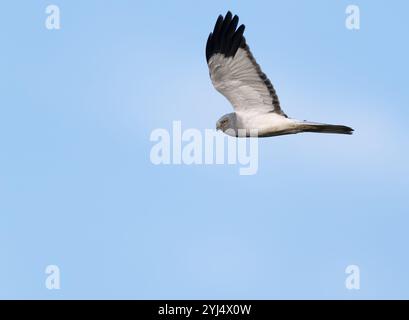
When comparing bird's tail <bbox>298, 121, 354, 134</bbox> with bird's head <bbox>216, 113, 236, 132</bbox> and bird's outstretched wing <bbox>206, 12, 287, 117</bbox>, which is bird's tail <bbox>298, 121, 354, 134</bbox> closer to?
bird's outstretched wing <bbox>206, 12, 287, 117</bbox>

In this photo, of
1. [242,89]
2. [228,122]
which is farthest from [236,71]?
[228,122]

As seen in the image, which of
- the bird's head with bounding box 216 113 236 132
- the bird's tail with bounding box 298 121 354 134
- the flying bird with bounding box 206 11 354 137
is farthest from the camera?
the bird's head with bounding box 216 113 236 132

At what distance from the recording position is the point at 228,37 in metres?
20.0

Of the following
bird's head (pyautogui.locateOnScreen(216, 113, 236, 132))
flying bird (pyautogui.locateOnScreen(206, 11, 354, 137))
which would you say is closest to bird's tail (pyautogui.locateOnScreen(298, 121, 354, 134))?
flying bird (pyautogui.locateOnScreen(206, 11, 354, 137))

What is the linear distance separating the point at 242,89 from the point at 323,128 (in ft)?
5.22

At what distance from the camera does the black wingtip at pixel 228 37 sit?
19.9 m

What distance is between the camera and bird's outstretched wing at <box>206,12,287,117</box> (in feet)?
65.5

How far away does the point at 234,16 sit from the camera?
19953 millimetres

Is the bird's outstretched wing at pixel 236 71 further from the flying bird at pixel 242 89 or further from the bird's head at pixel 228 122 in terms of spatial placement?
the bird's head at pixel 228 122

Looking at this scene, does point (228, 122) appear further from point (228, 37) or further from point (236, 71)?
point (228, 37)

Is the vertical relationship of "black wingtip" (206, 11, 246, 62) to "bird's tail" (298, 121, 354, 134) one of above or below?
above

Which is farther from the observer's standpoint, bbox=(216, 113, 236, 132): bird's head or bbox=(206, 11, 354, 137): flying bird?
bbox=(216, 113, 236, 132): bird's head

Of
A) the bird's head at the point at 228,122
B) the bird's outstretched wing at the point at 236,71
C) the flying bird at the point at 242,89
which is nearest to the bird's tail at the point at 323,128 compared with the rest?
the flying bird at the point at 242,89
